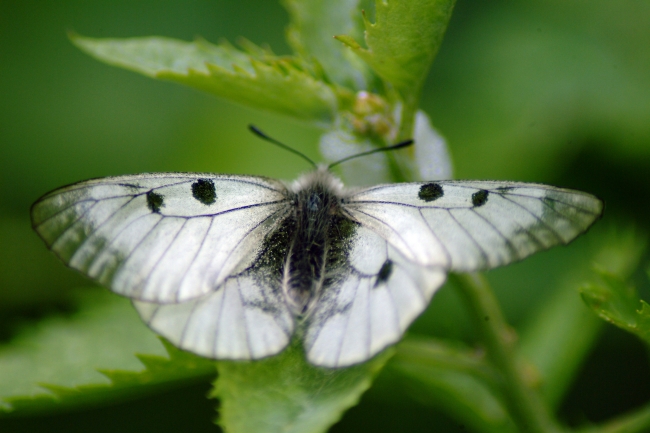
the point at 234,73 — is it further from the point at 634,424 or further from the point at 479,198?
the point at 634,424

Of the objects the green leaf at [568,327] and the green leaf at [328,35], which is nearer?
the green leaf at [328,35]

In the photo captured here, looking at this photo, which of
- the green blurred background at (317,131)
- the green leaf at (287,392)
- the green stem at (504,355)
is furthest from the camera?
the green blurred background at (317,131)

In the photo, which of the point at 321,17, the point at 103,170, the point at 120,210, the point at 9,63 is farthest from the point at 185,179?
the point at 9,63

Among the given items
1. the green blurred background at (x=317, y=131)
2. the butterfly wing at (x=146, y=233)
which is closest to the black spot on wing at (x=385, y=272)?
the butterfly wing at (x=146, y=233)

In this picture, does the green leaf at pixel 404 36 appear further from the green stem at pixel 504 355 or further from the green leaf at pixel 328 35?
the green stem at pixel 504 355

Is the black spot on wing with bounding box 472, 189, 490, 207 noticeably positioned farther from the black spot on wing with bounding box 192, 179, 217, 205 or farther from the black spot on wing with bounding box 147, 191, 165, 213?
the black spot on wing with bounding box 147, 191, 165, 213

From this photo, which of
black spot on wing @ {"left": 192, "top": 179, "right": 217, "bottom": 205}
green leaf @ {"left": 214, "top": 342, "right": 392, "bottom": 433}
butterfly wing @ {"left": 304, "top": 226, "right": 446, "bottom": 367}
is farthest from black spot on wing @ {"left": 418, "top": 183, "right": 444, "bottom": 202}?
black spot on wing @ {"left": 192, "top": 179, "right": 217, "bottom": 205}

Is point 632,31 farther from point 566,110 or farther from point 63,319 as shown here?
point 63,319
